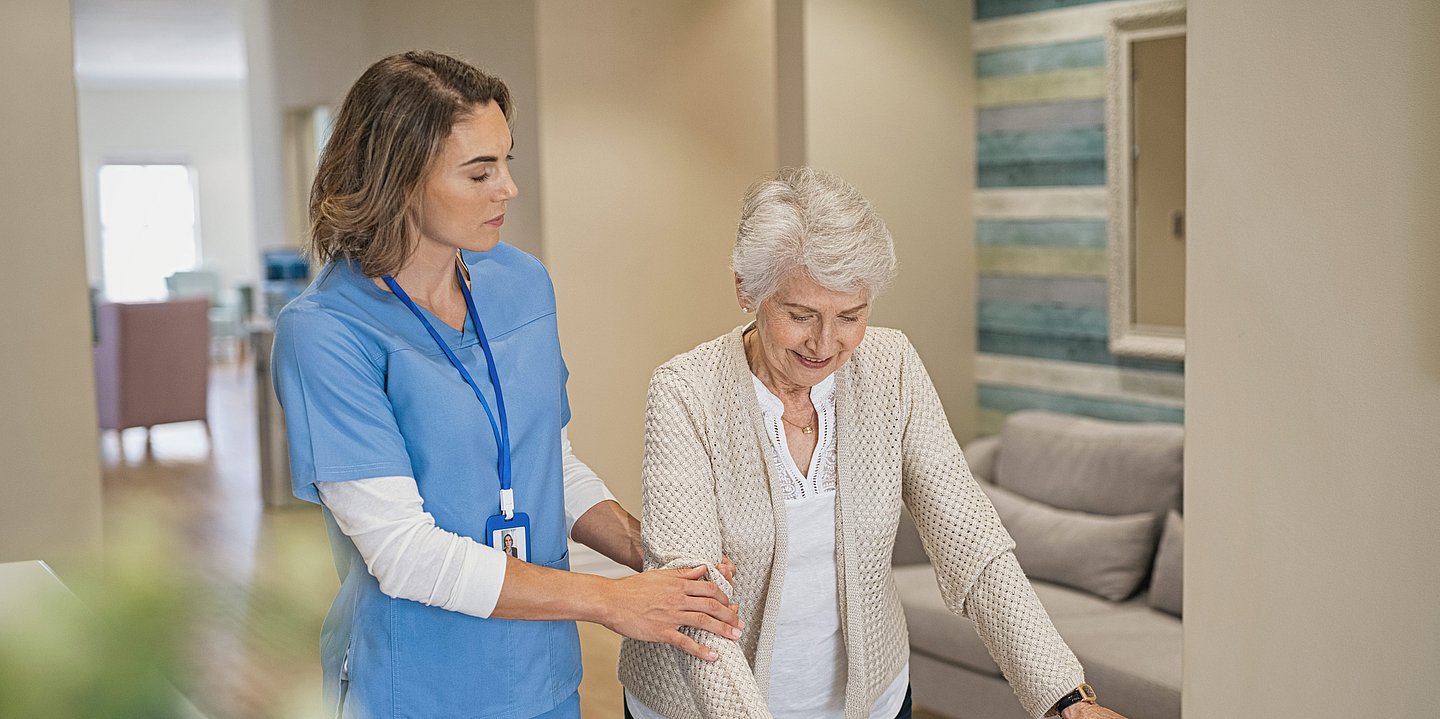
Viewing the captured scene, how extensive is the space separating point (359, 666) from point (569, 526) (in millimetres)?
430

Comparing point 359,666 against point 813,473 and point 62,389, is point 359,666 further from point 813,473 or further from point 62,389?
point 62,389

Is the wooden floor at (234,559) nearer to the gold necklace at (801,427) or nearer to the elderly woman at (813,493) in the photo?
the elderly woman at (813,493)

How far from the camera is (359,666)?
5.48ft

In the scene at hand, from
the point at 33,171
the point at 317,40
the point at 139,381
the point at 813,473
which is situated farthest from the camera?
the point at 139,381

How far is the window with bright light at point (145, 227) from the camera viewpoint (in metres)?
15.8

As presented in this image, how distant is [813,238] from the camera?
1.65 meters

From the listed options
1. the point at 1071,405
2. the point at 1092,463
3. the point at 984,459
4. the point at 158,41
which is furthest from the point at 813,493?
the point at 158,41

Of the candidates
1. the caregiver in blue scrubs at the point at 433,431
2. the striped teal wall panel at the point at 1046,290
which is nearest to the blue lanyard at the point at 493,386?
the caregiver in blue scrubs at the point at 433,431

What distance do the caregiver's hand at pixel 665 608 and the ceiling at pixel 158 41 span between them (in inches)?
376

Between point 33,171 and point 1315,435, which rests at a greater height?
point 33,171

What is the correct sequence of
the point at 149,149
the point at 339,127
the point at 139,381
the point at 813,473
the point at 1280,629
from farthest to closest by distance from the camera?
the point at 149,149 < the point at 139,381 < the point at 1280,629 < the point at 813,473 < the point at 339,127

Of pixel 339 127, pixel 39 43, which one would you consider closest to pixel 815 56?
pixel 39 43

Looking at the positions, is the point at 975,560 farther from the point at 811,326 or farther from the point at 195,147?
the point at 195,147

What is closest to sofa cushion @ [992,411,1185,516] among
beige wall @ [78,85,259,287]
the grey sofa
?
the grey sofa
